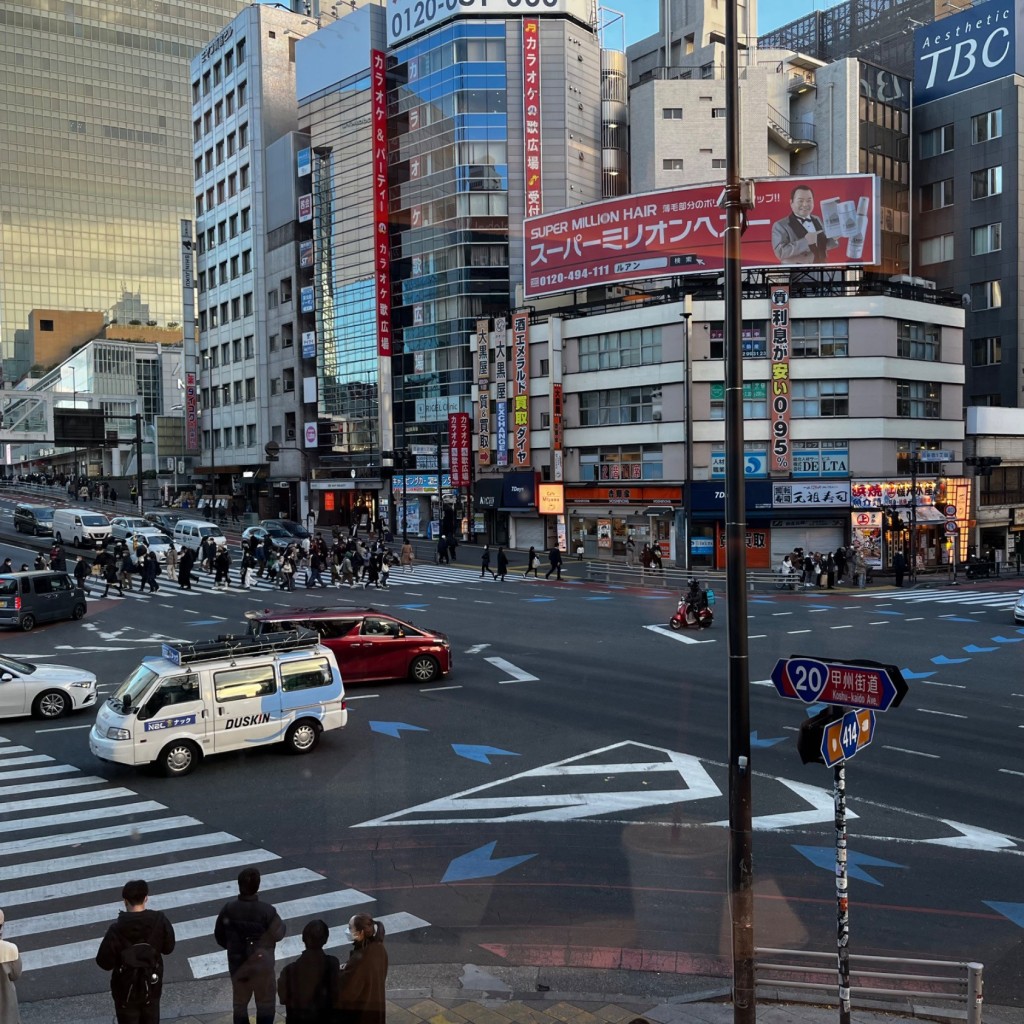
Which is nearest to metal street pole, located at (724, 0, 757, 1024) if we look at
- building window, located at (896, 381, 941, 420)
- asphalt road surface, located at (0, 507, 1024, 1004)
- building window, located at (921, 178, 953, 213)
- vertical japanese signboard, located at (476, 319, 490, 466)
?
asphalt road surface, located at (0, 507, 1024, 1004)

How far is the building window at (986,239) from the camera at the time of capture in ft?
222

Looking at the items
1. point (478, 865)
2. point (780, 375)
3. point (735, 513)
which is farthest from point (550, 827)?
point (780, 375)

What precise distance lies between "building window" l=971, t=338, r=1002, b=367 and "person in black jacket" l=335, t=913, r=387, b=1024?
71.9m

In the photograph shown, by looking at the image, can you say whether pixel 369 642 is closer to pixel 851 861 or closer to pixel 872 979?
pixel 851 861

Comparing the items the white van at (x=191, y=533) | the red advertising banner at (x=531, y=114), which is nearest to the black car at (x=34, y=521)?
the white van at (x=191, y=533)

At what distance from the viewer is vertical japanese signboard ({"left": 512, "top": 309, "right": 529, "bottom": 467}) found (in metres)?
56.2

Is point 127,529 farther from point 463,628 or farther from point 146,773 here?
point 146,773

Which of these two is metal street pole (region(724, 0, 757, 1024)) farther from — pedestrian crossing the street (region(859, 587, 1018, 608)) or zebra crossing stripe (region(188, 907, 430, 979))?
pedestrian crossing the street (region(859, 587, 1018, 608))

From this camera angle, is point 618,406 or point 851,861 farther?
point 618,406

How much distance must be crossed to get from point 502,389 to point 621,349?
26.6 feet

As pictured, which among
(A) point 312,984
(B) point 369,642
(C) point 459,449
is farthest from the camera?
(C) point 459,449

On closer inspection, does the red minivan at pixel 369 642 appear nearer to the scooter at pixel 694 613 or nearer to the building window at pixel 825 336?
the scooter at pixel 694 613

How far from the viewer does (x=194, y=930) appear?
9.77 m

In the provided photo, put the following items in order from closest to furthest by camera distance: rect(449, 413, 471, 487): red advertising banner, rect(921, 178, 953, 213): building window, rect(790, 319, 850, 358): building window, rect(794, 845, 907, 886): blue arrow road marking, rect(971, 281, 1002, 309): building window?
rect(794, 845, 907, 886): blue arrow road marking → rect(790, 319, 850, 358): building window → rect(449, 413, 471, 487): red advertising banner → rect(971, 281, 1002, 309): building window → rect(921, 178, 953, 213): building window
